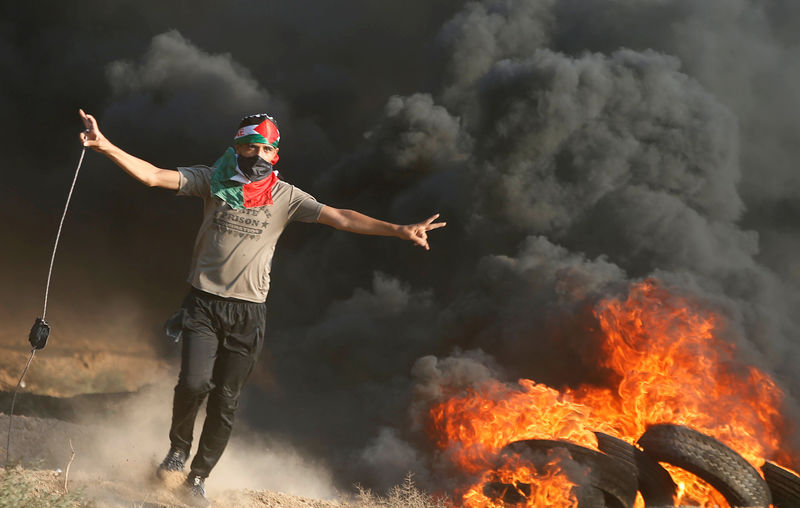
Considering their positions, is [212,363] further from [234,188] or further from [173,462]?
[234,188]

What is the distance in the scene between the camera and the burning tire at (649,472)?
827cm

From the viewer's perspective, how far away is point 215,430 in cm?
529

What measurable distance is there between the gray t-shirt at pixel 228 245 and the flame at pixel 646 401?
496 cm

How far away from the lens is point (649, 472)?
27.3ft

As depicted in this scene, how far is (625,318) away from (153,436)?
8351mm

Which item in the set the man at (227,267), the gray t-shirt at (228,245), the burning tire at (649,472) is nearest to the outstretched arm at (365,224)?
the man at (227,267)

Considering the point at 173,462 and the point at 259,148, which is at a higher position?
the point at 259,148

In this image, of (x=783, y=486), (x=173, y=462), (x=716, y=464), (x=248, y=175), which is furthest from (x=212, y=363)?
(x=783, y=486)

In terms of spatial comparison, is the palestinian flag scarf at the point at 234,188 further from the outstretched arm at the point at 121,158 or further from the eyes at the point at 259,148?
the outstretched arm at the point at 121,158

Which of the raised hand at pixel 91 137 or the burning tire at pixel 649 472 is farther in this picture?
the burning tire at pixel 649 472

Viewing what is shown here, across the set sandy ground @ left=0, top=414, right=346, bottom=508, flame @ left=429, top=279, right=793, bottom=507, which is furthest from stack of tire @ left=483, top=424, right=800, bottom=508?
sandy ground @ left=0, top=414, right=346, bottom=508

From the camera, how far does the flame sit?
901 cm

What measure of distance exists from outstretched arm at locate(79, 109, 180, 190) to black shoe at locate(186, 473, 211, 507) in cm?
249

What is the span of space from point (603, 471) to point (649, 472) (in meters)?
0.77
